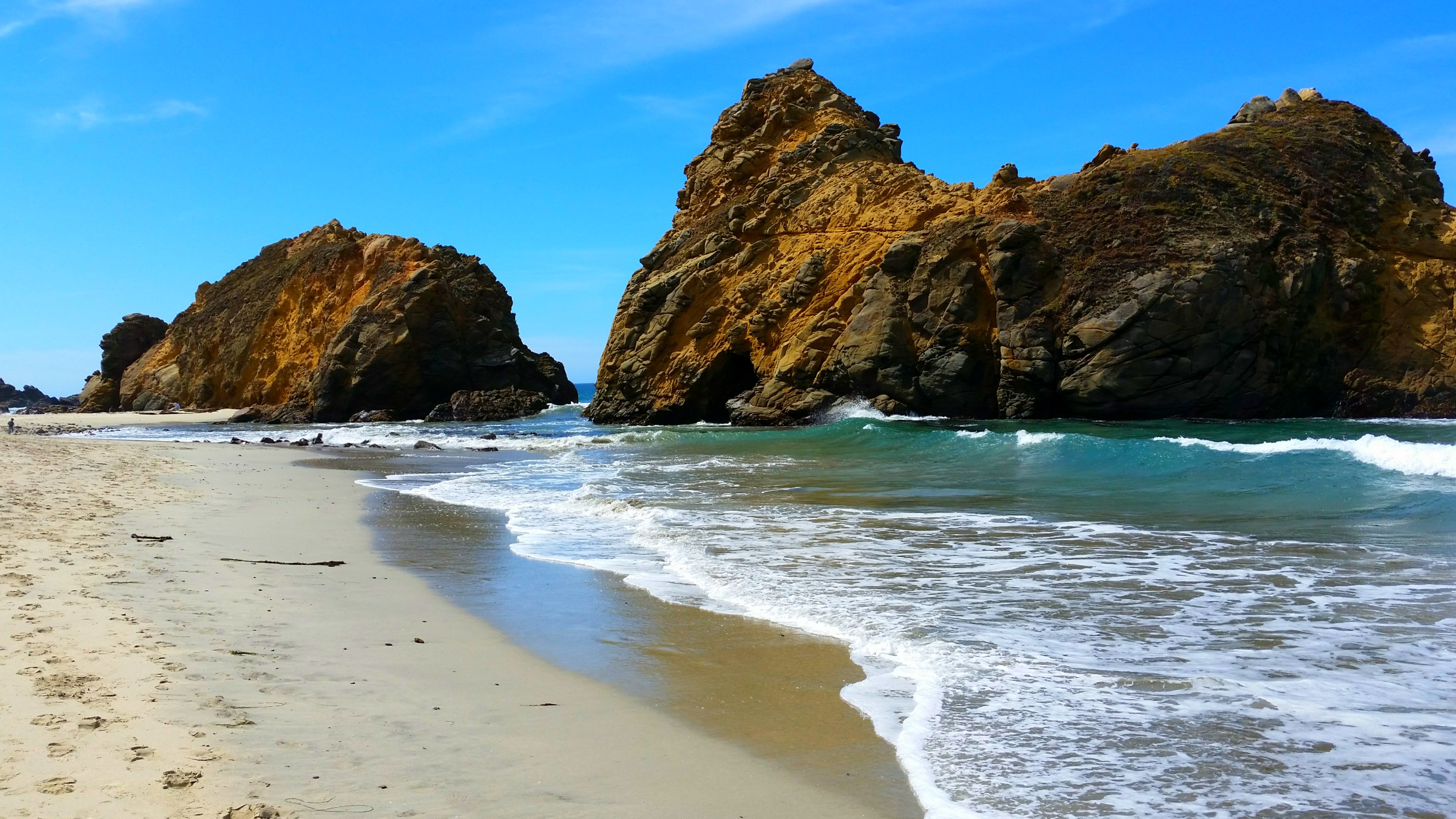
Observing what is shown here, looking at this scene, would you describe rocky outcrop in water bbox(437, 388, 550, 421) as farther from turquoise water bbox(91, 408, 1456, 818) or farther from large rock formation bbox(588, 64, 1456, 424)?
turquoise water bbox(91, 408, 1456, 818)

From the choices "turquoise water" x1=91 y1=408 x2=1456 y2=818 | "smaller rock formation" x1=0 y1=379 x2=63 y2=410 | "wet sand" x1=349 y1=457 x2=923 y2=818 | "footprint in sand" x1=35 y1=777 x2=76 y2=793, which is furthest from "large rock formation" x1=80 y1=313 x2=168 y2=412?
"footprint in sand" x1=35 y1=777 x2=76 y2=793

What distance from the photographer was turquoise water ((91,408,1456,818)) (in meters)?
3.80

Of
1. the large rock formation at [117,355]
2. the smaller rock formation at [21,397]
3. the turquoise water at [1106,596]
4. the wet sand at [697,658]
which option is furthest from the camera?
the smaller rock formation at [21,397]

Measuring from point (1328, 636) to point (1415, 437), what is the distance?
52.4ft

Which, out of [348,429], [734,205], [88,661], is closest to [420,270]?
[348,429]

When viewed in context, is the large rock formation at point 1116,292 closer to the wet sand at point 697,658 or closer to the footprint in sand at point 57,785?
the wet sand at point 697,658

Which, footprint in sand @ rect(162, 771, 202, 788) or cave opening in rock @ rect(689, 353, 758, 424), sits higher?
cave opening in rock @ rect(689, 353, 758, 424)

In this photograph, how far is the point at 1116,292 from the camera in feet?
83.2

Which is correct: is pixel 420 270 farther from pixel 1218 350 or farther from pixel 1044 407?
pixel 1218 350

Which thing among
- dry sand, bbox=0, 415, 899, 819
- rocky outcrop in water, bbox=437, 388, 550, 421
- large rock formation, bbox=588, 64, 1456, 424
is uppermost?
large rock formation, bbox=588, 64, 1456, 424

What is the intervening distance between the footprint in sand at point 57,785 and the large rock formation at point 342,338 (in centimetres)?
4204

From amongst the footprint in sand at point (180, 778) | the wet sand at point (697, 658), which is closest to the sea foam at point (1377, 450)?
the wet sand at point (697, 658)

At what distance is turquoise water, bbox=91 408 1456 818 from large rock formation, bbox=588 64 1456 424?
8513mm

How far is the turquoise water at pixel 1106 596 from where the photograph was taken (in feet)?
12.5
